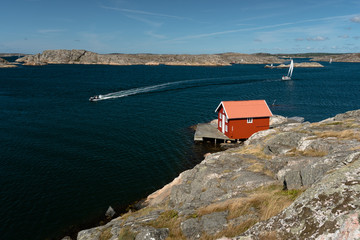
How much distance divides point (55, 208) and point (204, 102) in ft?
173

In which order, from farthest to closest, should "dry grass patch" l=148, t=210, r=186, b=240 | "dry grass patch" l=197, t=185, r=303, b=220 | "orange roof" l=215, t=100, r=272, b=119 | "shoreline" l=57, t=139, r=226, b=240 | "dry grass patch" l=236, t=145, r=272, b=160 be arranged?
"orange roof" l=215, t=100, r=272, b=119, "dry grass patch" l=236, t=145, r=272, b=160, "shoreline" l=57, t=139, r=226, b=240, "dry grass patch" l=148, t=210, r=186, b=240, "dry grass patch" l=197, t=185, r=303, b=220

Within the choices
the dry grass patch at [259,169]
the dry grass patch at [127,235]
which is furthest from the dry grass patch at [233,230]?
the dry grass patch at [259,169]

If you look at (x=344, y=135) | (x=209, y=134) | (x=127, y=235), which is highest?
(x=344, y=135)

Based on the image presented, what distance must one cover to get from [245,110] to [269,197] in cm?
2865

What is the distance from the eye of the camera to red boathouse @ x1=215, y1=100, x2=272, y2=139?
38.4 meters

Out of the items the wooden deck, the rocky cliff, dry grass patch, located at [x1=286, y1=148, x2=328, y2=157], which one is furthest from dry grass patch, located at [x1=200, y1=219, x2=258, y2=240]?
the wooden deck

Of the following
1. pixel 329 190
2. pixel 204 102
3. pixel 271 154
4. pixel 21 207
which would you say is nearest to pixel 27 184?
pixel 21 207

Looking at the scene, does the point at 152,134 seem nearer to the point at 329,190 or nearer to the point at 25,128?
the point at 25,128

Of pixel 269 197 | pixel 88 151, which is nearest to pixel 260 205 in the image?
pixel 269 197

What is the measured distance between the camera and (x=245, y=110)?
3906cm

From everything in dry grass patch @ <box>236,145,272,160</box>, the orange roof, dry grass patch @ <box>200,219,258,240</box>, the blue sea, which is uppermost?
the orange roof

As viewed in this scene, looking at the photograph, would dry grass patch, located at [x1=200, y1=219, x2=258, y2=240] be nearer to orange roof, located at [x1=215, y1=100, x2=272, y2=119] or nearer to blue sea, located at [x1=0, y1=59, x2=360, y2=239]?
blue sea, located at [x1=0, y1=59, x2=360, y2=239]

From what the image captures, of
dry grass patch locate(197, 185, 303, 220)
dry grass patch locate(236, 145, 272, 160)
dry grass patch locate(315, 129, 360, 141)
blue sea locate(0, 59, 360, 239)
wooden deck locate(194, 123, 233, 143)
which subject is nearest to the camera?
dry grass patch locate(197, 185, 303, 220)

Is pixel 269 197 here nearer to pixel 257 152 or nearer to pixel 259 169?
pixel 259 169
